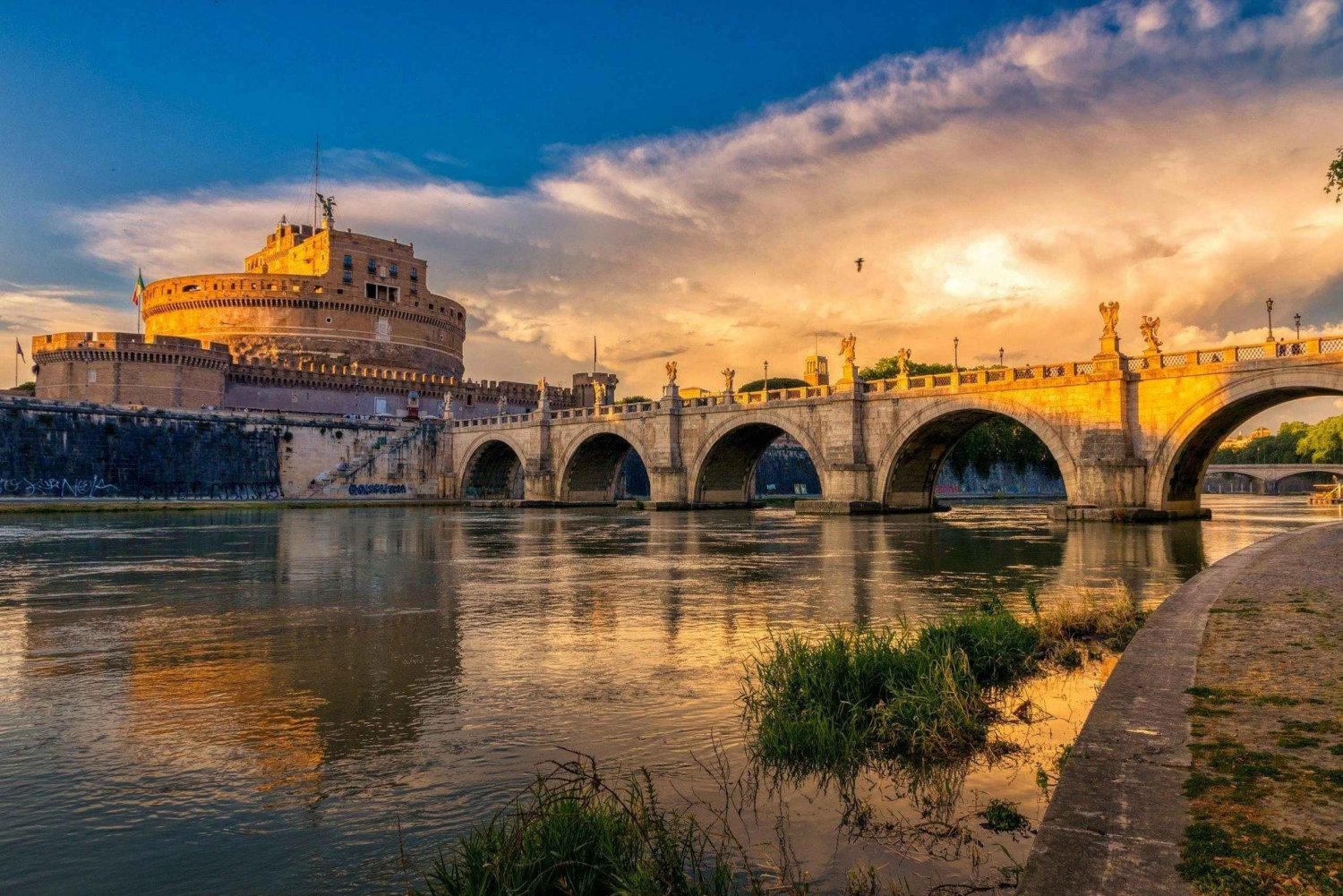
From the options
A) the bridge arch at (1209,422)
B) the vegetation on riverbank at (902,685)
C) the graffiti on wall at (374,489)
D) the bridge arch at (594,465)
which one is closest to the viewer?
the vegetation on riverbank at (902,685)

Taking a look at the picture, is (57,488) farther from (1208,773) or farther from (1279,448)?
(1279,448)

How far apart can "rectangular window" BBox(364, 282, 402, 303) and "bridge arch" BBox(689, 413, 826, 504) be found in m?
53.1

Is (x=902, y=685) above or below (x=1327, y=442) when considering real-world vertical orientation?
below

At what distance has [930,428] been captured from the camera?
1702 inches

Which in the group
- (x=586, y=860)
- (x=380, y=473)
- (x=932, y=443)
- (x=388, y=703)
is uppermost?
(x=932, y=443)

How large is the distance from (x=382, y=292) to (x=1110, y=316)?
77393 mm

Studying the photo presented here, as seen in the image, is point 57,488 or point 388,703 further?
point 57,488

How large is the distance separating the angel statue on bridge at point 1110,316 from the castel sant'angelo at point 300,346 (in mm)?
52762

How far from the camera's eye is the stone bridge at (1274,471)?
94.6 meters

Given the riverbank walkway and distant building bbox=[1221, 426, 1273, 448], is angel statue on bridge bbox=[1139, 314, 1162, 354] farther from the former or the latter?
distant building bbox=[1221, 426, 1273, 448]

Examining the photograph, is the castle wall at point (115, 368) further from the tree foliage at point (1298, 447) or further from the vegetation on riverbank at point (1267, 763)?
the tree foliage at point (1298, 447)

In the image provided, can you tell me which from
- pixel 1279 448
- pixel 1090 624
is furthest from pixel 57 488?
pixel 1279 448

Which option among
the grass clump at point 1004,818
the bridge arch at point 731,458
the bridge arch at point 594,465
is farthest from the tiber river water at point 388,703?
the bridge arch at point 594,465

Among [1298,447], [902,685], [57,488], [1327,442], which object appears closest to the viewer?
[902,685]
